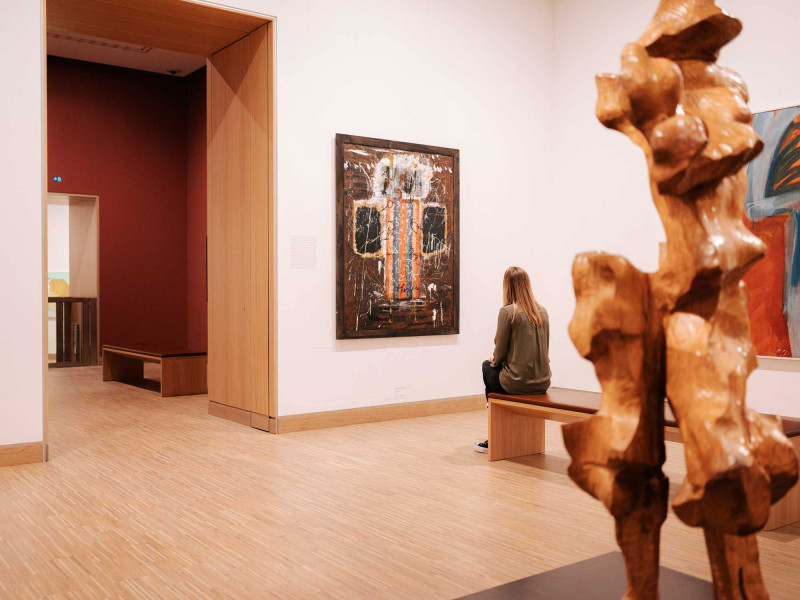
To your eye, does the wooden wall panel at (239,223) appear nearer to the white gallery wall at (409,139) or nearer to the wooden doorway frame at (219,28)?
the wooden doorway frame at (219,28)

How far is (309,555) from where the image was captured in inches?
132

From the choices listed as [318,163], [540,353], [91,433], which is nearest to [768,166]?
[540,353]

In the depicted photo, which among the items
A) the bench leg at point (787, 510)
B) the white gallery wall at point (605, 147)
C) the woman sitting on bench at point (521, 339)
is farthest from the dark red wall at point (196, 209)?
the bench leg at point (787, 510)

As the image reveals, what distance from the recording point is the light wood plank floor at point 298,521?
3.07 meters

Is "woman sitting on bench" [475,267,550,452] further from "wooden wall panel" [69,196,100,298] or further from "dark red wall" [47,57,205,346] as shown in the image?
"wooden wall panel" [69,196,100,298]

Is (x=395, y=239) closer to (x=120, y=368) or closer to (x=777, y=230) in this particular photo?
(x=777, y=230)

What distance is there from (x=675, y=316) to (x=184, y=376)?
25.5ft

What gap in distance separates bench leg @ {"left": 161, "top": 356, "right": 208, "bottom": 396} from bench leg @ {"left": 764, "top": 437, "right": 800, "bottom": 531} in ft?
21.1

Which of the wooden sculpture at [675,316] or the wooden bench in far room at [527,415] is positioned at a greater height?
the wooden sculpture at [675,316]

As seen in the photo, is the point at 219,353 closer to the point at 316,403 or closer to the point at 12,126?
the point at 316,403

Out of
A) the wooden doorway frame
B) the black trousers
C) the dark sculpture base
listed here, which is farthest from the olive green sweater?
the dark sculpture base

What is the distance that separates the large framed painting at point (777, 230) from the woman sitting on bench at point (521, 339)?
222 cm

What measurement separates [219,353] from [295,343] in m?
1.08

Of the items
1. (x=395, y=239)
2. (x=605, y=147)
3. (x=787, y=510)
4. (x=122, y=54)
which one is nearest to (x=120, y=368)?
(x=122, y=54)
